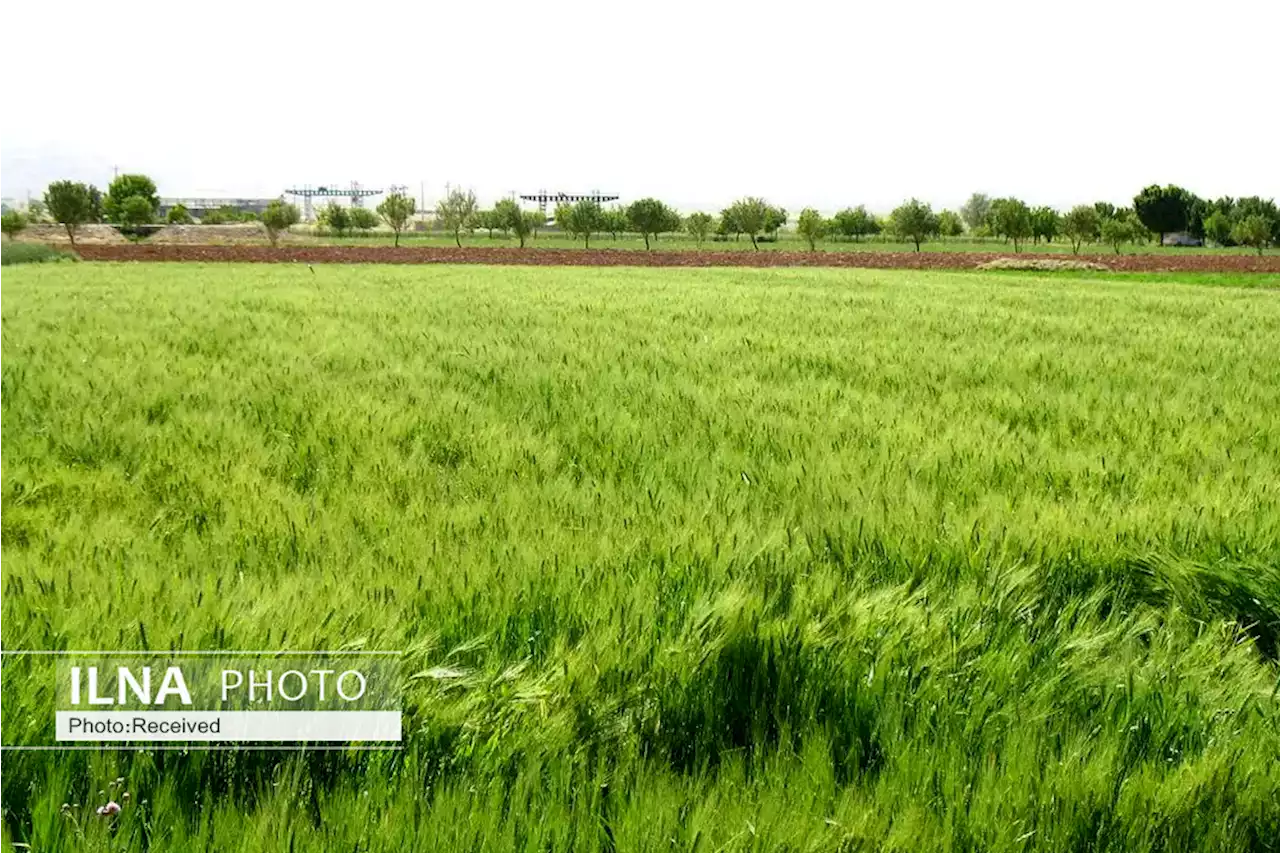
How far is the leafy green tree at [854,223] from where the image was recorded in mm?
114875

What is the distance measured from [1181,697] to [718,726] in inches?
Answer: 44.9

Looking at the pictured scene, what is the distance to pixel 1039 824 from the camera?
1.53m

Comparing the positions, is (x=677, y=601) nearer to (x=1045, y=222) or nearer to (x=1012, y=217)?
(x=1012, y=217)

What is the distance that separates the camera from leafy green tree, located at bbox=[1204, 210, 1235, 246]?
102606mm

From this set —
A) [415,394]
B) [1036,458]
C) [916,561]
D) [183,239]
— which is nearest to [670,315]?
[415,394]

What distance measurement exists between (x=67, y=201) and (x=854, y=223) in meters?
91.4

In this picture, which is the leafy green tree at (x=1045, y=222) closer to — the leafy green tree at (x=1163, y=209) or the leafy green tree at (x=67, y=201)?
the leafy green tree at (x=1163, y=209)

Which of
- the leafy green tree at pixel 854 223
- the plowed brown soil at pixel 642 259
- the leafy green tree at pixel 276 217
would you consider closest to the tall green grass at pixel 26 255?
the plowed brown soil at pixel 642 259

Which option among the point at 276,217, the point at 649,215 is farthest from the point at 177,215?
the point at 649,215

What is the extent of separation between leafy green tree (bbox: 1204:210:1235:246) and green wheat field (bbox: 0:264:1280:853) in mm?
119712

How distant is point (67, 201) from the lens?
8188cm

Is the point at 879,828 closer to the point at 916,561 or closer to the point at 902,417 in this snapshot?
the point at 916,561

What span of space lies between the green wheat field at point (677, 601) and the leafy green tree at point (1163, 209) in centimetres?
12704

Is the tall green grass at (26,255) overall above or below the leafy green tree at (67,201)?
below
